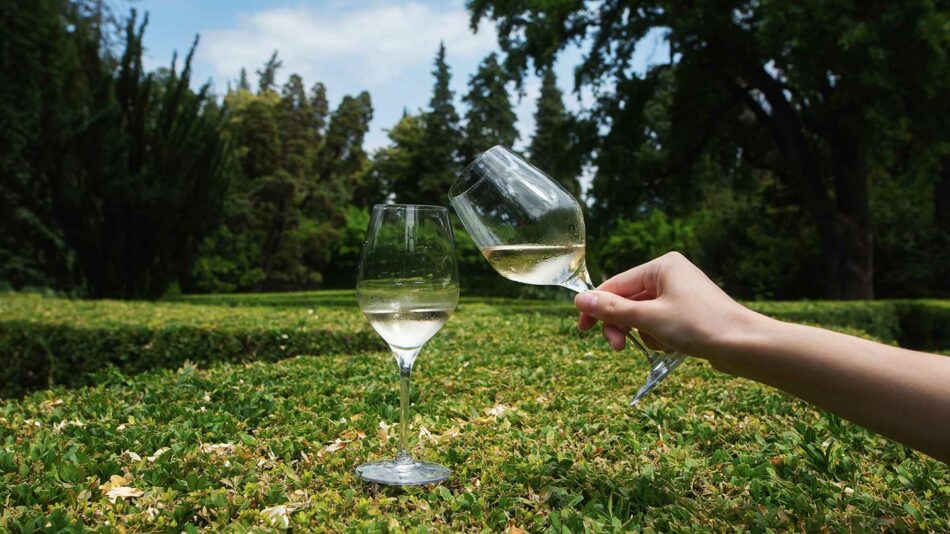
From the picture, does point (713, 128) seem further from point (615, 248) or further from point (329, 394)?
point (329, 394)

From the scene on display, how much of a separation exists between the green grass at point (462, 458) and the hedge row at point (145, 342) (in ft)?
9.79

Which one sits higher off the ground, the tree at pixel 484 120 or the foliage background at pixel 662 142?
the tree at pixel 484 120

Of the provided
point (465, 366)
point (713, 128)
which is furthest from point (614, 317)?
point (713, 128)

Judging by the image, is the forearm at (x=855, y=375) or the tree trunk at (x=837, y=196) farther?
the tree trunk at (x=837, y=196)

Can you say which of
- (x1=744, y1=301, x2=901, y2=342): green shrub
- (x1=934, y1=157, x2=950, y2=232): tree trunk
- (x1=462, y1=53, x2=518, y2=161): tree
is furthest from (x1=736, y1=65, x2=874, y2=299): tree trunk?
(x1=462, y1=53, x2=518, y2=161): tree

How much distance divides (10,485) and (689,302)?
1.47 m

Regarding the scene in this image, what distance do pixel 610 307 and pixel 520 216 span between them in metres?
0.34

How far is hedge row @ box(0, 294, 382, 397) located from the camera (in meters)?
5.90

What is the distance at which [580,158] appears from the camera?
1758 cm

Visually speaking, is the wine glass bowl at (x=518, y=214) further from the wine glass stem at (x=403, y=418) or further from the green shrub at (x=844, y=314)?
the green shrub at (x=844, y=314)

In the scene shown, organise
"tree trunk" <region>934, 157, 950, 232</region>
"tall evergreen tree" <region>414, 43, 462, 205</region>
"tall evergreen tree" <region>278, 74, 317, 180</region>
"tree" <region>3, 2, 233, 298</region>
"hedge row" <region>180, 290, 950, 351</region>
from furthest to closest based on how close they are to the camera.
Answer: "tall evergreen tree" <region>414, 43, 462, 205</region> < "tall evergreen tree" <region>278, 74, 317, 180</region> < "tree trunk" <region>934, 157, 950, 232</region> < "tree" <region>3, 2, 233, 298</region> < "hedge row" <region>180, 290, 950, 351</region>

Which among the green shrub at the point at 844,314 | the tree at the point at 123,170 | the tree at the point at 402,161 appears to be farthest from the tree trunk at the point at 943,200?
the tree at the point at 402,161

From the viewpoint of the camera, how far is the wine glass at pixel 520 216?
1757 mm

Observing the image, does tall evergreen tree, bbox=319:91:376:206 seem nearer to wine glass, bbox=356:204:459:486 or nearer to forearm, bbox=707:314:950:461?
wine glass, bbox=356:204:459:486
